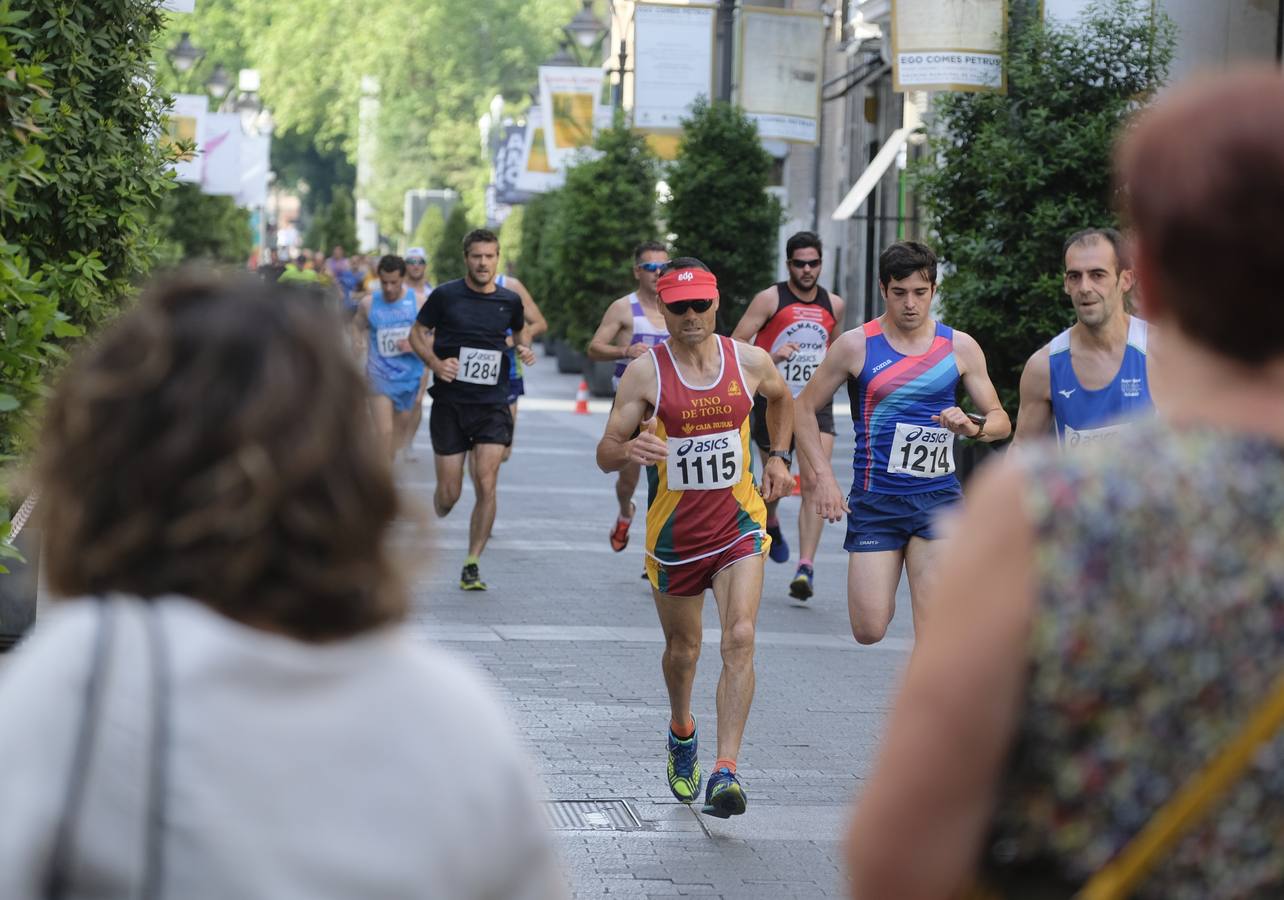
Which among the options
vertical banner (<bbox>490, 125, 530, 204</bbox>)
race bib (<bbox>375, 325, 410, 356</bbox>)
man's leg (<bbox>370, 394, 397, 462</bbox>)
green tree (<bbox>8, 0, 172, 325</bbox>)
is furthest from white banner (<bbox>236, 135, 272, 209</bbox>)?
green tree (<bbox>8, 0, 172, 325</bbox>)

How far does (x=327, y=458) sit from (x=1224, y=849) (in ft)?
3.05

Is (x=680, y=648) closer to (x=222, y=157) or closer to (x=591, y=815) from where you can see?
(x=591, y=815)

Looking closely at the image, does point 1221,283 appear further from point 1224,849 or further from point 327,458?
point 327,458

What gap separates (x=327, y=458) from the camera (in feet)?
6.36

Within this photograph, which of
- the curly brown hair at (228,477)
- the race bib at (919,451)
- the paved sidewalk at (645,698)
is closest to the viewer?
the curly brown hair at (228,477)

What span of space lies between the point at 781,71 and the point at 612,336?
1294cm

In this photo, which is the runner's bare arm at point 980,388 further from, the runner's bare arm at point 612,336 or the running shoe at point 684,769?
→ the runner's bare arm at point 612,336

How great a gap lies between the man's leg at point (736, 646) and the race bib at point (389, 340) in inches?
414

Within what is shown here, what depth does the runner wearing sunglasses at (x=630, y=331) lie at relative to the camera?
13594 mm

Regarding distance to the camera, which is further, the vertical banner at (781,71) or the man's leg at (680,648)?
the vertical banner at (781,71)

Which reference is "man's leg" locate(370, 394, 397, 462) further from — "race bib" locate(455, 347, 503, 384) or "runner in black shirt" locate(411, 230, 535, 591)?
"race bib" locate(455, 347, 503, 384)

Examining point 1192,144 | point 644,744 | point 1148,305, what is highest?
point 1192,144

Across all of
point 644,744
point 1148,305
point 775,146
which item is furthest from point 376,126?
point 1148,305

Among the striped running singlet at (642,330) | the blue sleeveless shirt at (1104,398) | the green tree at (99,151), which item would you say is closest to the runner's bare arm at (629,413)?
the blue sleeveless shirt at (1104,398)
